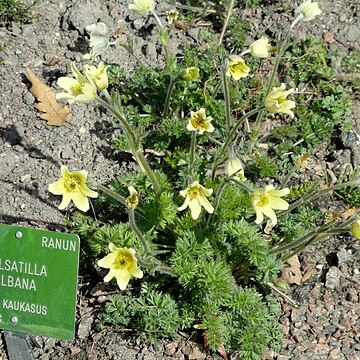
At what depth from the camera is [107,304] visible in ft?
11.6

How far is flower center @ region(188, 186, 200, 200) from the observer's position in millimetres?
3167

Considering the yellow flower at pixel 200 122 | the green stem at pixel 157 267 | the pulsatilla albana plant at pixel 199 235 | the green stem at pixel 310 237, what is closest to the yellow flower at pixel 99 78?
the pulsatilla albana plant at pixel 199 235

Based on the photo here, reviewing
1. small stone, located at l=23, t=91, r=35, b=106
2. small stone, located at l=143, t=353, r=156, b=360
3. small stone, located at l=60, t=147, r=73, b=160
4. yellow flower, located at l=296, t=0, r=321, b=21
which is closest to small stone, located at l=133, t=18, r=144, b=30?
small stone, located at l=23, t=91, r=35, b=106

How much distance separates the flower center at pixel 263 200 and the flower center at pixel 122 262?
65 centimetres

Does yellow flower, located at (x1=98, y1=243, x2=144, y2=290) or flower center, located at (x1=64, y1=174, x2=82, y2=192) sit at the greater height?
flower center, located at (x1=64, y1=174, x2=82, y2=192)

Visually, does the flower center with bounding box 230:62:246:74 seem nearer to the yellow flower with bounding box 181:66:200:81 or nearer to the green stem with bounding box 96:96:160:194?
the yellow flower with bounding box 181:66:200:81

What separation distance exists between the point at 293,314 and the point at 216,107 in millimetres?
1402

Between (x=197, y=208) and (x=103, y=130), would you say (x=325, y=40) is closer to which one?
(x=103, y=130)

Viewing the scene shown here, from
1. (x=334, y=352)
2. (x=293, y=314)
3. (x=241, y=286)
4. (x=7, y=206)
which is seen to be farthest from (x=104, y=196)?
(x=334, y=352)

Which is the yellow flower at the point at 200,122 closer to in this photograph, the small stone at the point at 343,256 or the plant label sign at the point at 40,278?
the plant label sign at the point at 40,278

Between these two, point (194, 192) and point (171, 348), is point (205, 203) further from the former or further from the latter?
point (171, 348)

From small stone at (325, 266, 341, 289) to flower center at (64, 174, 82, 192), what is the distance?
1.57 metres

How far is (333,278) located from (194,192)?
110 centimetres

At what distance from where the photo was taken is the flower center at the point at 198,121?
11.0 ft
